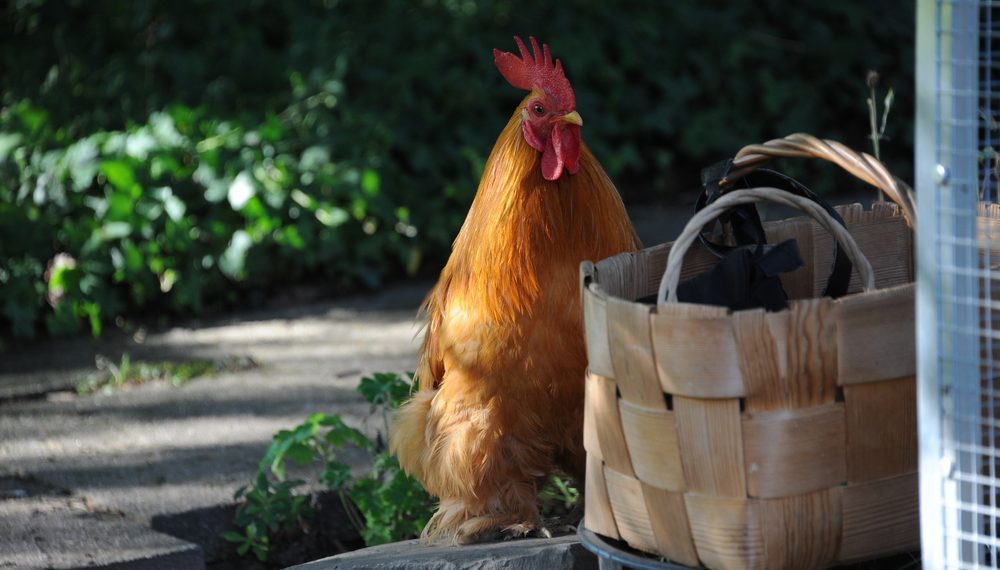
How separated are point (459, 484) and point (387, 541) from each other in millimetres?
514

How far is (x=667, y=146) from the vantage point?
26.1ft

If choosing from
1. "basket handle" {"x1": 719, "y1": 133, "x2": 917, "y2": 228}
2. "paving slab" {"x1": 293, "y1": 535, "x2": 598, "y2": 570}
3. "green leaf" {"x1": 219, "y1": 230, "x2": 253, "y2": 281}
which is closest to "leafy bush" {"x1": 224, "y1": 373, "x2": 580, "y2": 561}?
"paving slab" {"x1": 293, "y1": 535, "x2": 598, "y2": 570}

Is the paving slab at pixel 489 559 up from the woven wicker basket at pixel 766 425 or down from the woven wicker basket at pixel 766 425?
down

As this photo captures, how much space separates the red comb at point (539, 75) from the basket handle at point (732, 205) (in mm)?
700

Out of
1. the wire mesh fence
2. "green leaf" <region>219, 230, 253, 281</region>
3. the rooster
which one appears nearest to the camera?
the wire mesh fence

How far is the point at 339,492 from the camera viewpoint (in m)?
3.53

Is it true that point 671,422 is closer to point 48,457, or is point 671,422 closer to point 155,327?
point 48,457

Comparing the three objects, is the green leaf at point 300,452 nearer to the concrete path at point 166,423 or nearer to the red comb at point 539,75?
the concrete path at point 166,423

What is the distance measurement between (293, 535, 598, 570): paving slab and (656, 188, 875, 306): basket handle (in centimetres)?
78

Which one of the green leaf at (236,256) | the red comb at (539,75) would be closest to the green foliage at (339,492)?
the red comb at (539,75)

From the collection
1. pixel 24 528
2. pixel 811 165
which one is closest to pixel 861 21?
pixel 811 165

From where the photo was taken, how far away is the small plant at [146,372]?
16.0 ft

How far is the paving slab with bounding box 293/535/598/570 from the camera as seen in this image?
8.83ft

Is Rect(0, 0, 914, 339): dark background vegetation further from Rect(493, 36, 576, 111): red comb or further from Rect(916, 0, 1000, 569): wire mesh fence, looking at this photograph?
Rect(916, 0, 1000, 569): wire mesh fence
